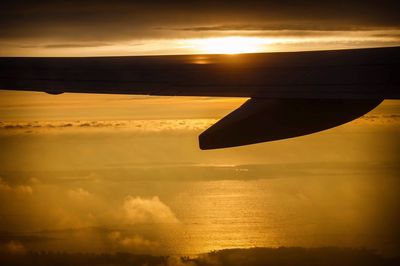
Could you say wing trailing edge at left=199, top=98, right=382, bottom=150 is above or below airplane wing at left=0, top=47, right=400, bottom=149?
below

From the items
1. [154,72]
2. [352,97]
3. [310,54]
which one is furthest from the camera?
[310,54]

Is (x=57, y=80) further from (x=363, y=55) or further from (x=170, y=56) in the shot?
(x=363, y=55)

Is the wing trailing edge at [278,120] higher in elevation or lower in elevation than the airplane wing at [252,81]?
lower

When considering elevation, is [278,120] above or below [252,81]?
below

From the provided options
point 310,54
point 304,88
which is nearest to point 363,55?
point 310,54

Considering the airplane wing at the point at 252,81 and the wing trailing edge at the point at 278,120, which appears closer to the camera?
the airplane wing at the point at 252,81
